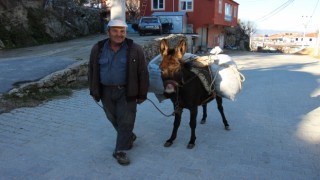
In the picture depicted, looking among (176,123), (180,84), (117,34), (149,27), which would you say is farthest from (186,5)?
(117,34)

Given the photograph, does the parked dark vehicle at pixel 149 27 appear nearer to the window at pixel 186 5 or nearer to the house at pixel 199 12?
the house at pixel 199 12

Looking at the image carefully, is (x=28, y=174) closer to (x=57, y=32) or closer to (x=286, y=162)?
(x=286, y=162)

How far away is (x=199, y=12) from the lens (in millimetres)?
33344

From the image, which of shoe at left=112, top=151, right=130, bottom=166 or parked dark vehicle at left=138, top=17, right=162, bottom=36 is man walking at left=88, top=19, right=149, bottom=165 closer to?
shoe at left=112, top=151, right=130, bottom=166

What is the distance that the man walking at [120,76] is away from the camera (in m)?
4.25

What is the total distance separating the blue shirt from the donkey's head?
0.54 metres

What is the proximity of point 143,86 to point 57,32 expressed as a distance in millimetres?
20382

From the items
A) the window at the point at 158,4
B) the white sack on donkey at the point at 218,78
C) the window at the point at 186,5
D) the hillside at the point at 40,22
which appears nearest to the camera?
the white sack on donkey at the point at 218,78

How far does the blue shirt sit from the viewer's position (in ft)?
14.0

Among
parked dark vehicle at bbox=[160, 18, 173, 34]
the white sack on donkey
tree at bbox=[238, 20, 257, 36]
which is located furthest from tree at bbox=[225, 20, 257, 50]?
the white sack on donkey

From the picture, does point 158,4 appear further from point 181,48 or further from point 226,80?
point 181,48

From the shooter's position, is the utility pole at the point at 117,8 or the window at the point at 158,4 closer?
the utility pole at the point at 117,8

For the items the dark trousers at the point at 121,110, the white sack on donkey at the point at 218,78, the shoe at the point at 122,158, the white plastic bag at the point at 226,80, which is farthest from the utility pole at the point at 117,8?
the shoe at the point at 122,158

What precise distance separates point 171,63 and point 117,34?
829mm
